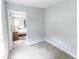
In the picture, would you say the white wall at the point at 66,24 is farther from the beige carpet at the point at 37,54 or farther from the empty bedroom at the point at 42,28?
the beige carpet at the point at 37,54

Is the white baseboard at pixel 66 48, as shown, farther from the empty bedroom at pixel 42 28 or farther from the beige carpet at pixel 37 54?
the beige carpet at pixel 37 54

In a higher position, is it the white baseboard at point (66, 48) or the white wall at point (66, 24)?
the white wall at point (66, 24)

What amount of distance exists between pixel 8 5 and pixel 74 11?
3091mm

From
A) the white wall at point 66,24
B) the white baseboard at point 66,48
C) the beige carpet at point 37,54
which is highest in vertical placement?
the white wall at point 66,24

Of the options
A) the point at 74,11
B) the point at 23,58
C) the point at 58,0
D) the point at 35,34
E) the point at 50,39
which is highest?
the point at 58,0

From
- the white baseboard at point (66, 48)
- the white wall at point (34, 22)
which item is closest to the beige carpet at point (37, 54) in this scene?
the white baseboard at point (66, 48)

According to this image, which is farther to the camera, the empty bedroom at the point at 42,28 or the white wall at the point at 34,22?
the white wall at the point at 34,22

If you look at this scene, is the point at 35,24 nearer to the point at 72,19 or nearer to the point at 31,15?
the point at 31,15

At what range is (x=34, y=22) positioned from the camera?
3.82 metres

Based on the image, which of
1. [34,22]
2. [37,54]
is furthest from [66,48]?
[34,22]

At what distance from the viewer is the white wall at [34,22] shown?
11.5 ft

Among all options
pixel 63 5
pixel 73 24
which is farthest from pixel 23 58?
pixel 63 5

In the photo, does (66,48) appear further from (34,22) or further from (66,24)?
(34,22)

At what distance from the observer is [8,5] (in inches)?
117
